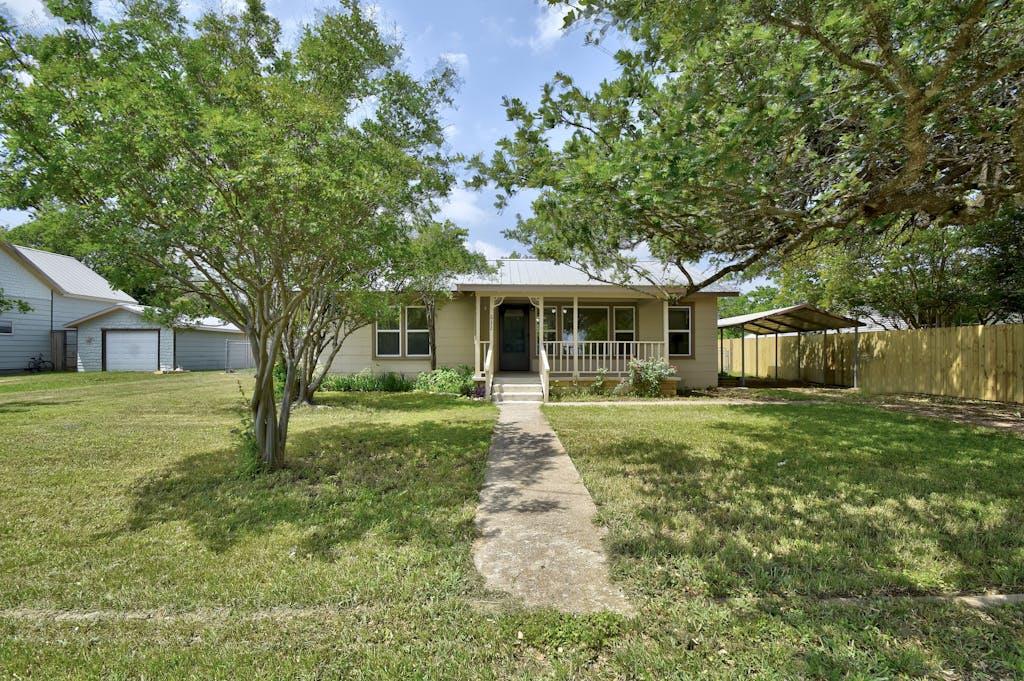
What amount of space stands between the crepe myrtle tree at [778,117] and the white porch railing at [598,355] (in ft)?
23.1

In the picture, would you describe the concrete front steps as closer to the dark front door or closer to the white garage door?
the dark front door

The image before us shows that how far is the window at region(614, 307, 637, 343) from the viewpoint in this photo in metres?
13.8

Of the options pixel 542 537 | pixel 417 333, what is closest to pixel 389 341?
pixel 417 333

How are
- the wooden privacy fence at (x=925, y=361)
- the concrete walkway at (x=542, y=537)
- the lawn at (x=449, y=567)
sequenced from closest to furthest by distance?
1. the lawn at (x=449, y=567)
2. the concrete walkway at (x=542, y=537)
3. the wooden privacy fence at (x=925, y=361)

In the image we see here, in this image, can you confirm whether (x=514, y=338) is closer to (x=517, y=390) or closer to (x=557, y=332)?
(x=557, y=332)

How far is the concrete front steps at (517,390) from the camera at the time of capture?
11031 mm

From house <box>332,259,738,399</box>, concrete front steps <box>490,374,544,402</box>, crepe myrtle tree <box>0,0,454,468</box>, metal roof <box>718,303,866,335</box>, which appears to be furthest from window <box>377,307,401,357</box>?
metal roof <box>718,303,866,335</box>

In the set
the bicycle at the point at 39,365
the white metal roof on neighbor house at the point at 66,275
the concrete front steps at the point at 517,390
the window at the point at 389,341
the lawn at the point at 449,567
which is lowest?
the lawn at the point at 449,567

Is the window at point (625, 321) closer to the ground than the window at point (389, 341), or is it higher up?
higher up

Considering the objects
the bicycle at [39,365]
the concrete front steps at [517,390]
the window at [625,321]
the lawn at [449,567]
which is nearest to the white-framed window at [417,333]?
the concrete front steps at [517,390]

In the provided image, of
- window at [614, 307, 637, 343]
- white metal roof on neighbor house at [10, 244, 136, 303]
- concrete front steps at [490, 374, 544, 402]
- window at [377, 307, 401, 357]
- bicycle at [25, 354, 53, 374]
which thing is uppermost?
white metal roof on neighbor house at [10, 244, 136, 303]

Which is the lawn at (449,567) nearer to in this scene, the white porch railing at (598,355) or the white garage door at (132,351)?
the white porch railing at (598,355)

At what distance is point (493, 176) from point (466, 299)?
863 centimetres

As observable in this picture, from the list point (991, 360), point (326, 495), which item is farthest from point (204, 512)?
point (991, 360)
